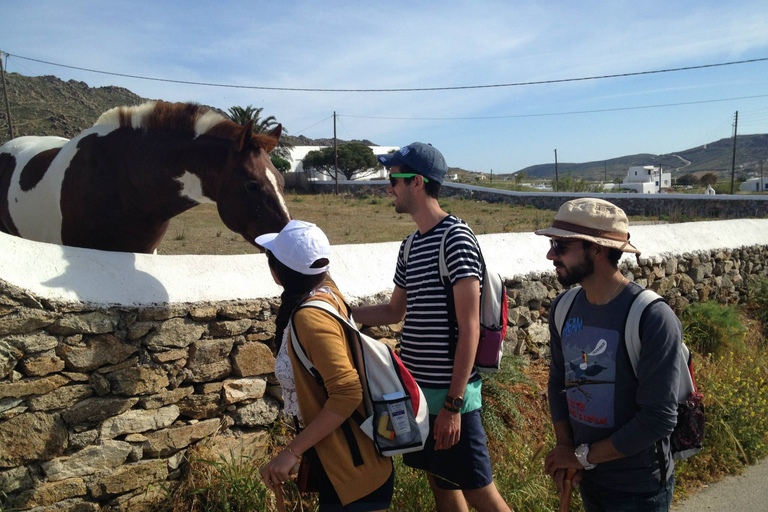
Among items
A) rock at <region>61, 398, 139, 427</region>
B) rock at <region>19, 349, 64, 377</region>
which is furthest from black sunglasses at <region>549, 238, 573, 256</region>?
rock at <region>19, 349, 64, 377</region>

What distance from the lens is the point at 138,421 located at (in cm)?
294

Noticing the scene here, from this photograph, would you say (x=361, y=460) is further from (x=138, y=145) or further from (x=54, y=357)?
(x=138, y=145)

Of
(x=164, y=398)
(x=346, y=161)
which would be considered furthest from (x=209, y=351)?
(x=346, y=161)

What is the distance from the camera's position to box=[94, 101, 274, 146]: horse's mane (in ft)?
12.1

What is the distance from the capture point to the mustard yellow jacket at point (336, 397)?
1860mm

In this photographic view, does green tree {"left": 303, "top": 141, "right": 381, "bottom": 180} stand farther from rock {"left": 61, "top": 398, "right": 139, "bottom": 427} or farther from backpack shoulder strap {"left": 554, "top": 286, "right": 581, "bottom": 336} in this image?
backpack shoulder strap {"left": 554, "top": 286, "right": 581, "bottom": 336}

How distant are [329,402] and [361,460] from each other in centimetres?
28

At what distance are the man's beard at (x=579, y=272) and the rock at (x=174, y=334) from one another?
2.04 m

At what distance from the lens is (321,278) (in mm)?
2064

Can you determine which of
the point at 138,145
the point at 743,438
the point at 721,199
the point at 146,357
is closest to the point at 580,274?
the point at 146,357

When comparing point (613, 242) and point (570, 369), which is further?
point (570, 369)

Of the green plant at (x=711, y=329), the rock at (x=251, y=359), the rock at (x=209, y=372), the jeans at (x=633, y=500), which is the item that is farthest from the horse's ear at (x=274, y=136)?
the green plant at (x=711, y=329)

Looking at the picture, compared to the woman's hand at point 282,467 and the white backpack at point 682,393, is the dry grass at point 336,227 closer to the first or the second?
the woman's hand at point 282,467

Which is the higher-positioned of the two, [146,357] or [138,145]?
[138,145]
